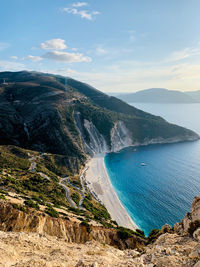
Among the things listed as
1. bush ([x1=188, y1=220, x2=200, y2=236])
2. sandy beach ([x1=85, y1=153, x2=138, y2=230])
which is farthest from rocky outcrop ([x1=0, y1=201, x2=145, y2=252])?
sandy beach ([x1=85, y1=153, x2=138, y2=230])

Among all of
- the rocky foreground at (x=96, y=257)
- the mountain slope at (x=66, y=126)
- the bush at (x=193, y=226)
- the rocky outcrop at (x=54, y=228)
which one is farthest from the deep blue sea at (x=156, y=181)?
the rocky foreground at (x=96, y=257)

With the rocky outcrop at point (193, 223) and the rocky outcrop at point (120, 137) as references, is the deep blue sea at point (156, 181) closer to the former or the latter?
the rocky outcrop at point (120, 137)

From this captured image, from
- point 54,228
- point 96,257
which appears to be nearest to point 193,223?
point 96,257

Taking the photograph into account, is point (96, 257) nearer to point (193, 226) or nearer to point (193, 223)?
point (193, 226)

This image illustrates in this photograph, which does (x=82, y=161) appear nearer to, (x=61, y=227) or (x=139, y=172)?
(x=139, y=172)

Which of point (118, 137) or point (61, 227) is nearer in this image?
point (61, 227)

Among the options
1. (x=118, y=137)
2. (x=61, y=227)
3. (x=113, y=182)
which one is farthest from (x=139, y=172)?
(x=61, y=227)

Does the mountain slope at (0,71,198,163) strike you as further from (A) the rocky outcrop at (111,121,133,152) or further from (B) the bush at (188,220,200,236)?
(B) the bush at (188,220,200,236)
